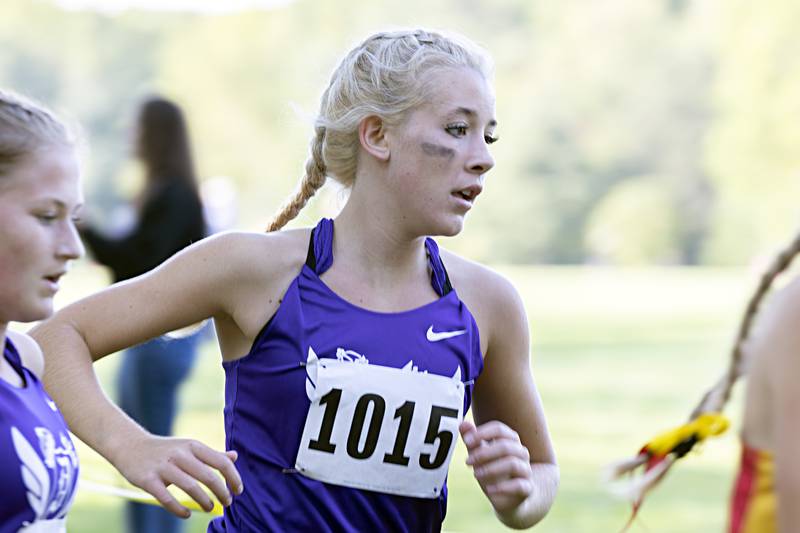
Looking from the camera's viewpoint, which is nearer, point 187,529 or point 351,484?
point 351,484

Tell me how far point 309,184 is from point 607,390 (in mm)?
13504

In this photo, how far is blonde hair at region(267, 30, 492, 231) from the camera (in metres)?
2.75

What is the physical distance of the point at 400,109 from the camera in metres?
2.75

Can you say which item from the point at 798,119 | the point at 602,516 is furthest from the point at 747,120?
the point at 602,516

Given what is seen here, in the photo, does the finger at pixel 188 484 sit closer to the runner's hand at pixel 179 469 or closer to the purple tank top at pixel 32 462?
the runner's hand at pixel 179 469

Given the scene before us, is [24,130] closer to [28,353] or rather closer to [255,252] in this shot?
[28,353]

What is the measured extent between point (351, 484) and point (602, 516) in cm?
584

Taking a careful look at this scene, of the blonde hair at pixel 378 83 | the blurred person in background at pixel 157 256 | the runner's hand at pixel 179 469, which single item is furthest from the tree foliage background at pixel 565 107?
the runner's hand at pixel 179 469

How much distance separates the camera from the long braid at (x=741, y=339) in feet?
7.83

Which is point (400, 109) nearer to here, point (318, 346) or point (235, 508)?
point (318, 346)

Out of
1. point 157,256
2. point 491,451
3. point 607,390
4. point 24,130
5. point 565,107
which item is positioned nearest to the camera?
point 24,130

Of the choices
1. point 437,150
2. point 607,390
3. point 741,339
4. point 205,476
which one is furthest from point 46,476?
point 607,390

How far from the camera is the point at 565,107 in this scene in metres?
41.6

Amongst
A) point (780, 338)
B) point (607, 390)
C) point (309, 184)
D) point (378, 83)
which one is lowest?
point (780, 338)
